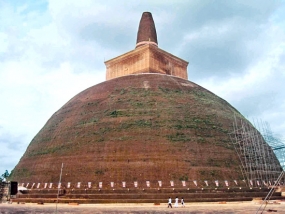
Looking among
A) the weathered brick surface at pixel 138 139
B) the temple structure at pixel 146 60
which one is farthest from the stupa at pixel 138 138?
the temple structure at pixel 146 60

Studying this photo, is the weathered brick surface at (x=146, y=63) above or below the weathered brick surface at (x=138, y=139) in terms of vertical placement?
above

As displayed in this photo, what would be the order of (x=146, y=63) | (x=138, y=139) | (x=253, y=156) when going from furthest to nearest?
(x=146, y=63)
(x=253, y=156)
(x=138, y=139)

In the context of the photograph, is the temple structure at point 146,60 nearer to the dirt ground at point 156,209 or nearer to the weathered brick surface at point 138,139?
the weathered brick surface at point 138,139

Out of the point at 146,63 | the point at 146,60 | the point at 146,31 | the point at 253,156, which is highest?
the point at 146,31

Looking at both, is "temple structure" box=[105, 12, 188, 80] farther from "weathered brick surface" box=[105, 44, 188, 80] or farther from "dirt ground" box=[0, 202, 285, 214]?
"dirt ground" box=[0, 202, 285, 214]

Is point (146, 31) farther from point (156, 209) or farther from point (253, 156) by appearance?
point (156, 209)

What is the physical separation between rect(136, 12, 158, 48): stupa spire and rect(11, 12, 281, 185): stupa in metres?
7.75

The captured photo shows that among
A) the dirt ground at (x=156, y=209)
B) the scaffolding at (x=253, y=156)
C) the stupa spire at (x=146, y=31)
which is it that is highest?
the stupa spire at (x=146, y=31)

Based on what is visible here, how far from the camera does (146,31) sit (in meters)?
36.8

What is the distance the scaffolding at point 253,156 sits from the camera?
22.8 m

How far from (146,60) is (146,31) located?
5515 millimetres

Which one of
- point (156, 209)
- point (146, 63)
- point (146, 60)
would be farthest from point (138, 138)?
point (146, 60)

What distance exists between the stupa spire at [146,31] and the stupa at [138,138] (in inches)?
305

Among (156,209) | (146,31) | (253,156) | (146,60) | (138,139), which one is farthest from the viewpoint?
(146,31)
